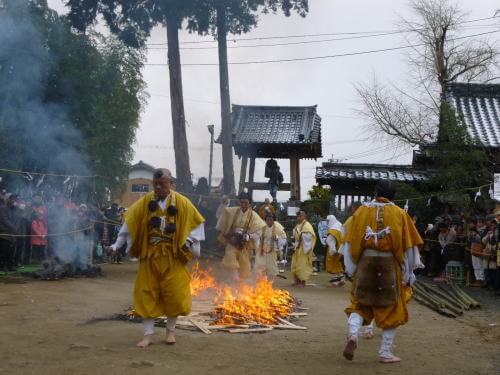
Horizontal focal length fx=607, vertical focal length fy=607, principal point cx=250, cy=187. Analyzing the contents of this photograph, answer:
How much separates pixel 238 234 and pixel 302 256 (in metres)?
3.04

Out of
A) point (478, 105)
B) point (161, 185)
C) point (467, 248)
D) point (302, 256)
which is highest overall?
point (478, 105)

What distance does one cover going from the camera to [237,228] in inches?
461

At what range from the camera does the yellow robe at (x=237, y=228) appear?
11703 millimetres

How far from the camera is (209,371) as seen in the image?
5.40 metres

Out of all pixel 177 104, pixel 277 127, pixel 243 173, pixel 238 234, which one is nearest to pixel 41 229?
pixel 238 234

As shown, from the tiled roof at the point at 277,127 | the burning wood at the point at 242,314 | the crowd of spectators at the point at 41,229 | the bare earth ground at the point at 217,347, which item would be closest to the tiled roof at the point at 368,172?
the tiled roof at the point at 277,127

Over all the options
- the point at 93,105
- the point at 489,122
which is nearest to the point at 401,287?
the point at 93,105

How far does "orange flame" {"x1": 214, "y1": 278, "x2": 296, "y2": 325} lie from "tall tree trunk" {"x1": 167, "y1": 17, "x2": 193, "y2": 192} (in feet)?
31.1

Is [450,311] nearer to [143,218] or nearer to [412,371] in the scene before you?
[412,371]

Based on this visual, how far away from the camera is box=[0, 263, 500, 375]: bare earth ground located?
18.2 feet

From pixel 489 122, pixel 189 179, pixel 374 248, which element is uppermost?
pixel 489 122

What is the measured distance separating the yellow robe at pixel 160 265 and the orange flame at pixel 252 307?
1.29 m

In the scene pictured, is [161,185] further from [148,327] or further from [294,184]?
[294,184]

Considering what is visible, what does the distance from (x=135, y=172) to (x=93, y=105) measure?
38.8 metres
